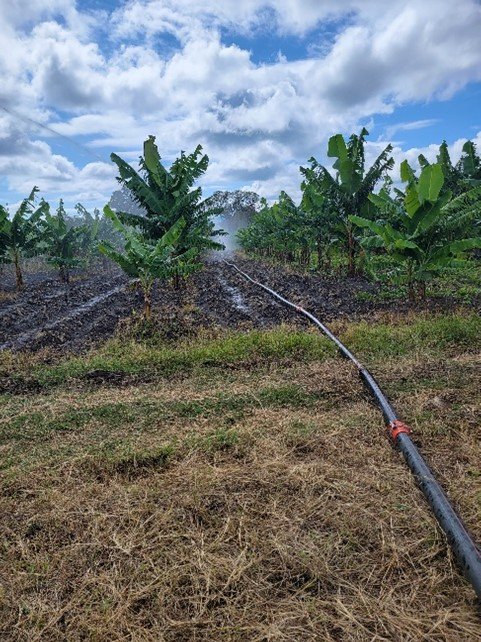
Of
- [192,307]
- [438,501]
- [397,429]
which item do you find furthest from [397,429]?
[192,307]

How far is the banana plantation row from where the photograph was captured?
9.45 meters

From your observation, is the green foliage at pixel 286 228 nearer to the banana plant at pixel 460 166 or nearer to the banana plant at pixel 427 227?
the banana plant at pixel 460 166

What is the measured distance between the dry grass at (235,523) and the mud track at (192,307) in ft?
15.0

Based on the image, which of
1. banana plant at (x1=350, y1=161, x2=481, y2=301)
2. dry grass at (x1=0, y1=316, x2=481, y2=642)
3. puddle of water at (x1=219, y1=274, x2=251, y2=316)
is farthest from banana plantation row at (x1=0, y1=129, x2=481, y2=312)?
dry grass at (x1=0, y1=316, x2=481, y2=642)

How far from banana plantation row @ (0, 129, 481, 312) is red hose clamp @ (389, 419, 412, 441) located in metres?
6.36

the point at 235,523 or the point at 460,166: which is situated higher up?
the point at 460,166

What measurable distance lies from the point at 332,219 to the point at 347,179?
1.80m

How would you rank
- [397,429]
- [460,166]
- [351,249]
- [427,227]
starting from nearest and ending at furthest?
[397,429] < [427,227] < [351,249] < [460,166]

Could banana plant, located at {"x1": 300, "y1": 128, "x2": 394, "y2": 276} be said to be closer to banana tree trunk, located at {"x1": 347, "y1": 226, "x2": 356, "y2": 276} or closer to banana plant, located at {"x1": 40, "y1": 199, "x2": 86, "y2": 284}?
banana tree trunk, located at {"x1": 347, "y1": 226, "x2": 356, "y2": 276}

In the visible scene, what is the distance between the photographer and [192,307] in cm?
1191

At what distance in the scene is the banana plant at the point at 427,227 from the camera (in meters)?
9.27

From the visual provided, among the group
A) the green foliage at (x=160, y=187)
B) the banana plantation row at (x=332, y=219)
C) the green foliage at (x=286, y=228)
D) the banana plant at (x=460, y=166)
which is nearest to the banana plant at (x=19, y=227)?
the banana plantation row at (x=332, y=219)

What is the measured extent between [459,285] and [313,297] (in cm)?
463

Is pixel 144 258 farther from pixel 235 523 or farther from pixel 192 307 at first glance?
pixel 235 523
